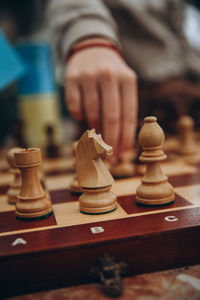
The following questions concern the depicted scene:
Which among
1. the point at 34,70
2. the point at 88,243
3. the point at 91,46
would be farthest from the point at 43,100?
the point at 88,243

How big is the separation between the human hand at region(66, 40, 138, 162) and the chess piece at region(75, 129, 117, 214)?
371 mm

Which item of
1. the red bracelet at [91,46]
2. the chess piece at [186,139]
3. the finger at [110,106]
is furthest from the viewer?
the chess piece at [186,139]

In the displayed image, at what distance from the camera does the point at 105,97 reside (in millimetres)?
1348

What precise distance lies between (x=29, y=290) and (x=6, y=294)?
0.05 metres

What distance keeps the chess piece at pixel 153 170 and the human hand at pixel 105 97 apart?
33 centimetres

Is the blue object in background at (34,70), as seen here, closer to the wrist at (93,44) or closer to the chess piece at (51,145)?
the chess piece at (51,145)

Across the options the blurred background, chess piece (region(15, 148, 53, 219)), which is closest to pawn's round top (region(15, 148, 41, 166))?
chess piece (region(15, 148, 53, 219))

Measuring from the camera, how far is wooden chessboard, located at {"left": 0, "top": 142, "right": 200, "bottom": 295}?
785mm

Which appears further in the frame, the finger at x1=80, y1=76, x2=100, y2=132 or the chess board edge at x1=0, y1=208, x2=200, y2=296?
the finger at x1=80, y1=76, x2=100, y2=132

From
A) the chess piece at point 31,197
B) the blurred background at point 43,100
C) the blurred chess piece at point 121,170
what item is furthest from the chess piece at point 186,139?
the chess piece at point 31,197

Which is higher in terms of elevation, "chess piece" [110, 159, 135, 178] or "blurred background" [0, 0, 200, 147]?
"blurred background" [0, 0, 200, 147]

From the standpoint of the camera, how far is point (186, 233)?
85cm

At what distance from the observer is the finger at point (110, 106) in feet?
4.40

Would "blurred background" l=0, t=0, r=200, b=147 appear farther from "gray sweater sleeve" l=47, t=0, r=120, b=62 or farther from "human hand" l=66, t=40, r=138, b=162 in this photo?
"human hand" l=66, t=40, r=138, b=162
